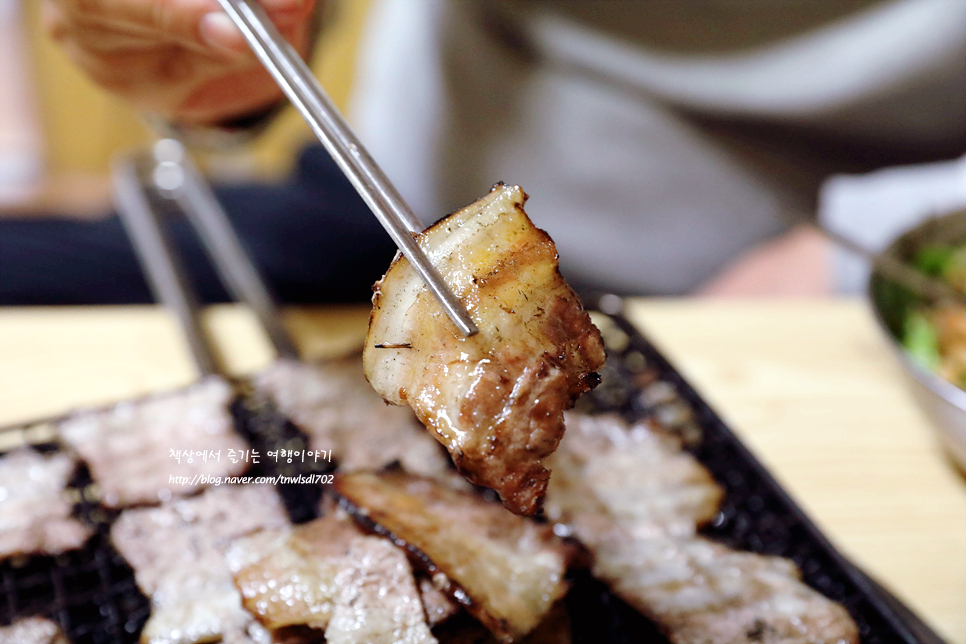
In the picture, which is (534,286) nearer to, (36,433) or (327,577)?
(327,577)

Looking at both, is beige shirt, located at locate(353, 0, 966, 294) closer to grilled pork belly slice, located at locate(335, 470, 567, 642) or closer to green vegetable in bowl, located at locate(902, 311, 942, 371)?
green vegetable in bowl, located at locate(902, 311, 942, 371)

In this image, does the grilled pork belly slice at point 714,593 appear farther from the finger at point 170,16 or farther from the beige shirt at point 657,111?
the beige shirt at point 657,111

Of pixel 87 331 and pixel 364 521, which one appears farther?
pixel 87 331

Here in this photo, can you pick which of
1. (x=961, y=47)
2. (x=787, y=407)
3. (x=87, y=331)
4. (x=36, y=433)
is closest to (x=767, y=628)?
(x=787, y=407)

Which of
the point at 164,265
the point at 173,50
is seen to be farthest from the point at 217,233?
the point at 173,50

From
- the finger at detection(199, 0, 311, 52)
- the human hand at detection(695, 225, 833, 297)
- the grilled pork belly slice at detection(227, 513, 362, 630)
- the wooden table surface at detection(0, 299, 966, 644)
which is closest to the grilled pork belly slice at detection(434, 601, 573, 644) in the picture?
the grilled pork belly slice at detection(227, 513, 362, 630)

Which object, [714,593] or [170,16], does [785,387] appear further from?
[170,16]
